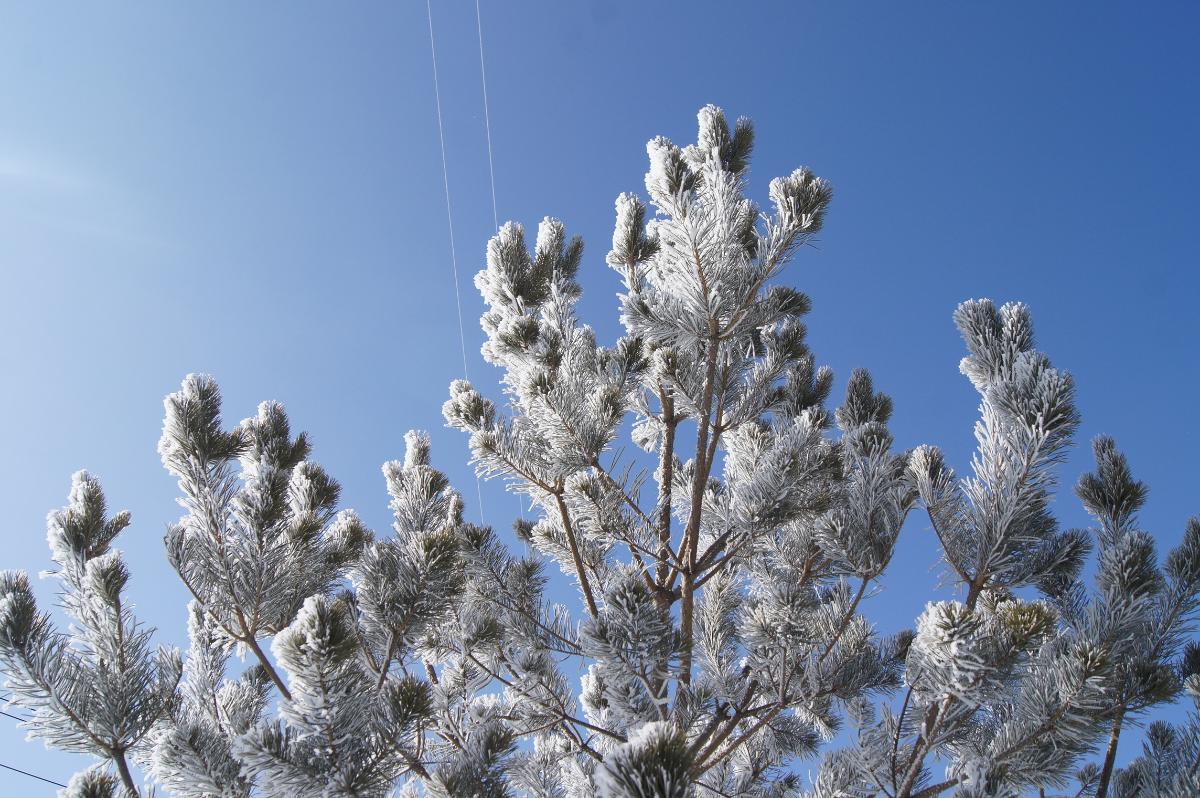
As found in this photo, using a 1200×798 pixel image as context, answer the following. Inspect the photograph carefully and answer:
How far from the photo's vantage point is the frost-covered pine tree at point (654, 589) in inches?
77.9

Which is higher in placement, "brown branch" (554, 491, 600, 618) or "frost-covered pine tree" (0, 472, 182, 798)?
"brown branch" (554, 491, 600, 618)

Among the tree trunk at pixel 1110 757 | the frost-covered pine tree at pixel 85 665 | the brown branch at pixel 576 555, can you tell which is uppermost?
the brown branch at pixel 576 555

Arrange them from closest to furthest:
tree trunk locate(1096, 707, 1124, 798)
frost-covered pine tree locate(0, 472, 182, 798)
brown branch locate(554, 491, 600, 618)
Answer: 1. frost-covered pine tree locate(0, 472, 182, 798)
2. tree trunk locate(1096, 707, 1124, 798)
3. brown branch locate(554, 491, 600, 618)

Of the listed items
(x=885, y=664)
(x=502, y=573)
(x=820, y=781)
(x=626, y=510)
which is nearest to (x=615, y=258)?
(x=626, y=510)

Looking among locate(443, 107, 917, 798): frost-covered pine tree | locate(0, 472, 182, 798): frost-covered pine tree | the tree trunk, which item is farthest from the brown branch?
the tree trunk

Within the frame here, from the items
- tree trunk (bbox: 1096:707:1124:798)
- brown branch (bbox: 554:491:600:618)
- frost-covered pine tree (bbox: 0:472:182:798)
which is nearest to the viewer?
frost-covered pine tree (bbox: 0:472:182:798)

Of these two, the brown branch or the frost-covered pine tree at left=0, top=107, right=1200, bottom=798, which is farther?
the brown branch

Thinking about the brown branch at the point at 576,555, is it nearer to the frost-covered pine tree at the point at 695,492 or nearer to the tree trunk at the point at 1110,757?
the frost-covered pine tree at the point at 695,492

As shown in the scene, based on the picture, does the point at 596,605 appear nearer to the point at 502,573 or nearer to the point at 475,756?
the point at 502,573

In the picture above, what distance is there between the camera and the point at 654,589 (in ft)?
11.1

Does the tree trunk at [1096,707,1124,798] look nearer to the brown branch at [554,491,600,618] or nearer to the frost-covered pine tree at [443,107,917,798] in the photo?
the frost-covered pine tree at [443,107,917,798]

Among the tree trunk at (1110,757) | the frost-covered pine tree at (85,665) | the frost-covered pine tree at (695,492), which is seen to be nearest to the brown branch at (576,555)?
the frost-covered pine tree at (695,492)

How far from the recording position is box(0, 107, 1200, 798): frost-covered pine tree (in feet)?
6.49

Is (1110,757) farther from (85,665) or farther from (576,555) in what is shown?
(85,665)
